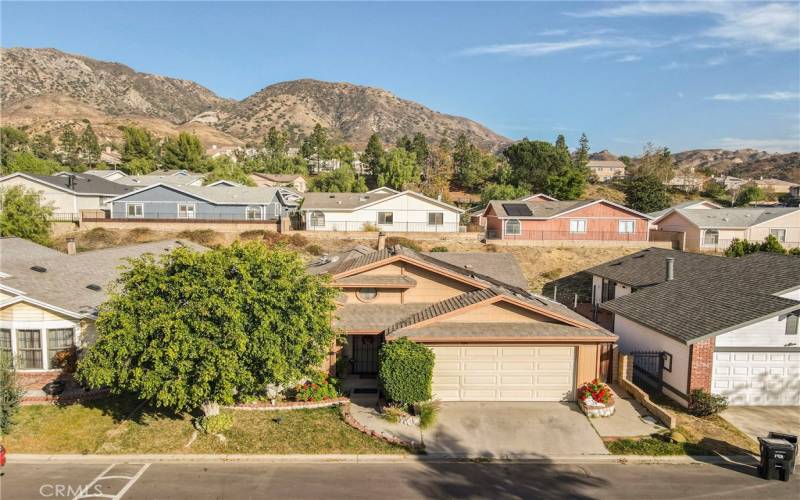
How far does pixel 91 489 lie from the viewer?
12.5 m

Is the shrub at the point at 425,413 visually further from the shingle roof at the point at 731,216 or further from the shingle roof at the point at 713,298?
the shingle roof at the point at 731,216

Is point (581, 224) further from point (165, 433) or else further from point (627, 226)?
point (165, 433)

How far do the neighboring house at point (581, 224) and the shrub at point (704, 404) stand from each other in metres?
31.7

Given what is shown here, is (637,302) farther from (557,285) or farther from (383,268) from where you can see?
(557,285)

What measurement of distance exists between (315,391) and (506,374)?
Result: 7266mm

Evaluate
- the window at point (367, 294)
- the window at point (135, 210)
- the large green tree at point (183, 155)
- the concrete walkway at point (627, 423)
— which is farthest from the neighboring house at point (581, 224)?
the large green tree at point (183, 155)

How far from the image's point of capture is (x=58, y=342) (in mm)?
19156

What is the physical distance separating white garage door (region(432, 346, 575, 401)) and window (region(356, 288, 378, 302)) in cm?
455

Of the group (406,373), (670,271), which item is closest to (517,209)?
(670,271)

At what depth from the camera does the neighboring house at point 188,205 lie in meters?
51.9

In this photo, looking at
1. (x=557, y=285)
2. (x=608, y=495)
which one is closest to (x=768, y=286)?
(x=608, y=495)

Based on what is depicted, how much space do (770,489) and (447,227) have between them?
40.3m

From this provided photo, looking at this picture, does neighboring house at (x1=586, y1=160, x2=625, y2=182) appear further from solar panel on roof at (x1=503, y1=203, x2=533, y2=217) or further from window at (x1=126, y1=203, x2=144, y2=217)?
window at (x1=126, y1=203, x2=144, y2=217)

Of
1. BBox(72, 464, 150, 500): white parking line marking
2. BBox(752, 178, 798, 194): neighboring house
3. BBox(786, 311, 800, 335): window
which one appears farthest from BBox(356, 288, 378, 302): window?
BBox(752, 178, 798, 194): neighboring house
